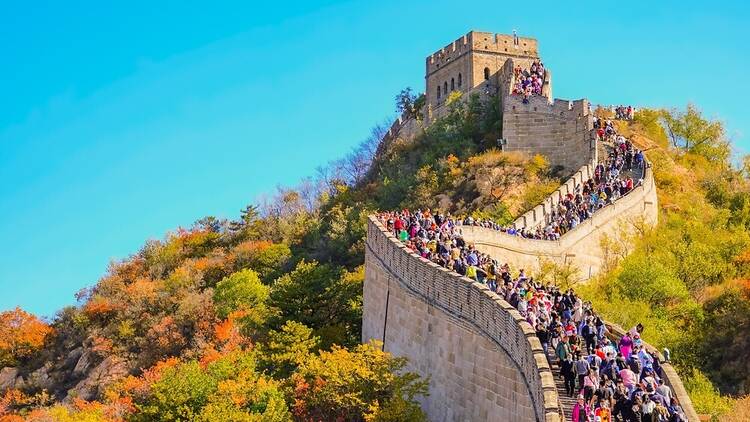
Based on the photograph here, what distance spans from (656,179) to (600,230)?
9.17 m

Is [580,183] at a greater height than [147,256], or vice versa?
[147,256]

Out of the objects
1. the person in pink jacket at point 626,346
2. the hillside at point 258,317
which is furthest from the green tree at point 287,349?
the person in pink jacket at point 626,346

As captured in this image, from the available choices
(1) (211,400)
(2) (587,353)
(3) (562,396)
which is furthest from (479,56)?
(3) (562,396)

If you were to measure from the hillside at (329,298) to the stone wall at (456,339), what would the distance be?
1.01m

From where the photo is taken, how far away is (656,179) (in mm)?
47125

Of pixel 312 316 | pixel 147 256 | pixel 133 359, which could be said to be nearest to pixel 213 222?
pixel 147 256

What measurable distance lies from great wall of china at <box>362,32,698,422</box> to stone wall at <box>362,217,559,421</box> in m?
0.03

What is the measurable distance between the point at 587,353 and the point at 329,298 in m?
17.3

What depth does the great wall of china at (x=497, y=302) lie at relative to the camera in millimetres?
22766

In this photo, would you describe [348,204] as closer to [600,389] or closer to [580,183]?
[580,183]

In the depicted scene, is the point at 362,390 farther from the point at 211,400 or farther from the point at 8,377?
the point at 8,377

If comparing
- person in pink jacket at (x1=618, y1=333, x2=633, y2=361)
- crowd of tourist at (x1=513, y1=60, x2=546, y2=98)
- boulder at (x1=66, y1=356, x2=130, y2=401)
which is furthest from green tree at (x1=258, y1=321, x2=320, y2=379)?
crowd of tourist at (x1=513, y1=60, x2=546, y2=98)

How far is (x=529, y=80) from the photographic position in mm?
51781

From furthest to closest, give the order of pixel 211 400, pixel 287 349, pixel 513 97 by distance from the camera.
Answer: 1. pixel 513 97
2. pixel 287 349
3. pixel 211 400
